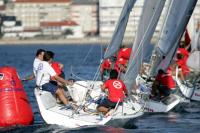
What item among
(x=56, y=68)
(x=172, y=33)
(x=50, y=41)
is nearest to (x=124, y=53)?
(x=172, y=33)

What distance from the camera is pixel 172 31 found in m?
23.6

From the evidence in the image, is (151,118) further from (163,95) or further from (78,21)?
(78,21)

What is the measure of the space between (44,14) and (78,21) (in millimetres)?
6180

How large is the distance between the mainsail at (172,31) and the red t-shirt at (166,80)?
0.25m

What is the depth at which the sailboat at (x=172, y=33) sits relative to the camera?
76.1 feet

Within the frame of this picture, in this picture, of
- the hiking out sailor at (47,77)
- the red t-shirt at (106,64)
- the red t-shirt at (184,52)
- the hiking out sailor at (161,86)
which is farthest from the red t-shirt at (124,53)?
the hiking out sailor at (47,77)

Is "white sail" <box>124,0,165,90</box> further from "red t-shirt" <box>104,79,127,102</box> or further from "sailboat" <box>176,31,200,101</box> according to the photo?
"sailboat" <box>176,31,200,101</box>

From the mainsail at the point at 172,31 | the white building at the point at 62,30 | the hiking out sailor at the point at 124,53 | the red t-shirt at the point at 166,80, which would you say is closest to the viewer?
the mainsail at the point at 172,31

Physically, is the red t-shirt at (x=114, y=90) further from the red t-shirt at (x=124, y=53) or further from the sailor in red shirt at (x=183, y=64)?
the sailor in red shirt at (x=183, y=64)

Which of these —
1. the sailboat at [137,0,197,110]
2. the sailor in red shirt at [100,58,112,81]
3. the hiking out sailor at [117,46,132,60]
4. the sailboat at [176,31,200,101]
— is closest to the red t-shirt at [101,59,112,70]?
the sailor in red shirt at [100,58,112,81]

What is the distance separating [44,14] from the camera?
6560 inches

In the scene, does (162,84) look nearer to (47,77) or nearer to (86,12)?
(47,77)

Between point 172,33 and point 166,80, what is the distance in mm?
1348

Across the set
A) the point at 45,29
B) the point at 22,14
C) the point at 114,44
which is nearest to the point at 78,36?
the point at 45,29
